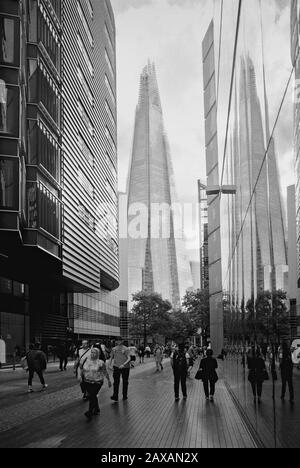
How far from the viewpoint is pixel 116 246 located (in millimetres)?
73125

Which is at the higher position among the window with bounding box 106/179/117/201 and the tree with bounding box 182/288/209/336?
the window with bounding box 106/179/117/201

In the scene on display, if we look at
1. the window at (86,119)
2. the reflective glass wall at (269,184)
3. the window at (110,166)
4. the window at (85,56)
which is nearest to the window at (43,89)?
the window at (86,119)

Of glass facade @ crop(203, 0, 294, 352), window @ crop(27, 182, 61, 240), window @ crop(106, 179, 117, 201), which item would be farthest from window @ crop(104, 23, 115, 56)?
glass facade @ crop(203, 0, 294, 352)

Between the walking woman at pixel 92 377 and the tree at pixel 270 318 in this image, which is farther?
the walking woman at pixel 92 377

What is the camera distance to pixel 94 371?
42.8ft

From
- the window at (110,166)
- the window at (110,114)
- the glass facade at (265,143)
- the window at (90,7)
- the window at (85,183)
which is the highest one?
the window at (90,7)

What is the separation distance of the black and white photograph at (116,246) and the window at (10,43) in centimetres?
5

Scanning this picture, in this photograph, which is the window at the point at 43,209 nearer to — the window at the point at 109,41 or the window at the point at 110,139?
the window at the point at 110,139

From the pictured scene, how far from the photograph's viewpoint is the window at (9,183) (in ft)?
94.8

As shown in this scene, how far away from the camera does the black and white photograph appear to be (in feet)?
23.0

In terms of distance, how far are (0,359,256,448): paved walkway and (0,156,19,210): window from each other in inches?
473

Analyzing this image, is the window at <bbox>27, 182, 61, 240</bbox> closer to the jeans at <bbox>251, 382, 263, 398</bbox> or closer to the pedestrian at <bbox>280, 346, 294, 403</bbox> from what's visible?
the jeans at <bbox>251, 382, 263, 398</bbox>

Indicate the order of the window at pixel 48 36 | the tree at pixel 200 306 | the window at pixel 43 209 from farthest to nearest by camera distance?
the tree at pixel 200 306
the window at pixel 48 36
the window at pixel 43 209

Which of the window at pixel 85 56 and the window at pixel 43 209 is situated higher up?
the window at pixel 85 56
